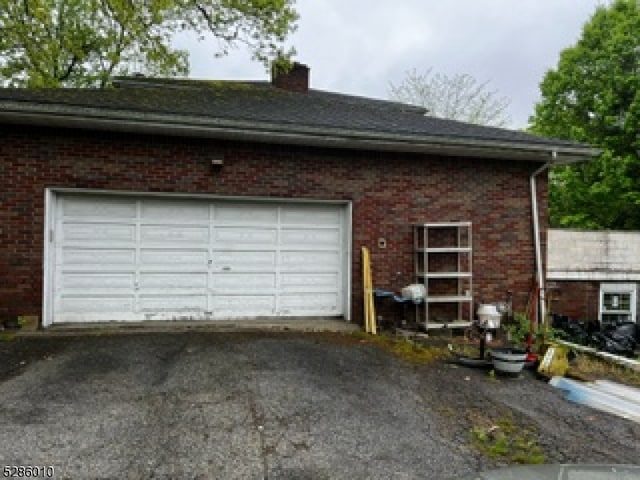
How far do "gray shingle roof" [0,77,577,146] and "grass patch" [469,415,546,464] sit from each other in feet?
13.8

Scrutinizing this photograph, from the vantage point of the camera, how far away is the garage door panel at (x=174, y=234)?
6.47 m

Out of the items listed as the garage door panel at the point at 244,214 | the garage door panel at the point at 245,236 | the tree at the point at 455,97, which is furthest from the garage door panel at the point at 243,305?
the tree at the point at 455,97

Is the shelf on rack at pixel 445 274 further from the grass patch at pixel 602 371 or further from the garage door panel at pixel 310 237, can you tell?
the grass patch at pixel 602 371

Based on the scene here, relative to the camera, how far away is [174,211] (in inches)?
258

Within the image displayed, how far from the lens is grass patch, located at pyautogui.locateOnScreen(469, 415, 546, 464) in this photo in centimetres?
334

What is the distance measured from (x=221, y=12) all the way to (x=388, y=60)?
620 inches

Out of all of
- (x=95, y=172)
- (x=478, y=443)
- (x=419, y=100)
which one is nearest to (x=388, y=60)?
(x=419, y=100)

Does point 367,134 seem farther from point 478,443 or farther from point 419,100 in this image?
point 419,100

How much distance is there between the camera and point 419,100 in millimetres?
21906

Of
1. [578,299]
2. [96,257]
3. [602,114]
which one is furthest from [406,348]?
[602,114]

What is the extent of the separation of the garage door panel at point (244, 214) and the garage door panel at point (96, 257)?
4.49ft

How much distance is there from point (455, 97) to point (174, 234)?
1914cm

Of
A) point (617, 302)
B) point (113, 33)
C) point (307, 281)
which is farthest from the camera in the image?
point (113, 33)

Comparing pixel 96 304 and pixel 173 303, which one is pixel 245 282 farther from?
pixel 96 304
